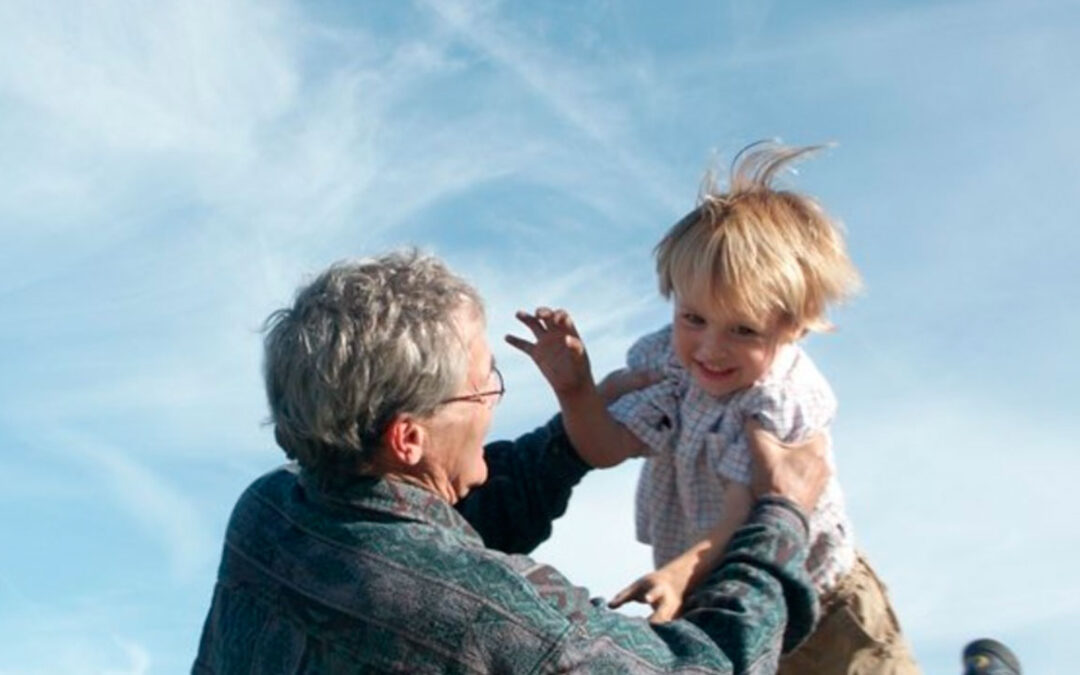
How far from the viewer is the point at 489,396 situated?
4160 millimetres

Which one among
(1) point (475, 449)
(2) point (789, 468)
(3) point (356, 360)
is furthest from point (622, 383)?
(3) point (356, 360)

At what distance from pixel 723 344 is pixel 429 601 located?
1456 mm

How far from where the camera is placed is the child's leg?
4848 millimetres

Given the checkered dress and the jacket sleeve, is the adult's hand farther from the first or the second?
the jacket sleeve

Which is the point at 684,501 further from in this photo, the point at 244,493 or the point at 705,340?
the point at 244,493

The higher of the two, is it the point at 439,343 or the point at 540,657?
the point at 439,343

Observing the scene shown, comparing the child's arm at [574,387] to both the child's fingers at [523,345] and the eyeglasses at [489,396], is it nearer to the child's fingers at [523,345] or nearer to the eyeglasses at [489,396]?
the child's fingers at [523,345]

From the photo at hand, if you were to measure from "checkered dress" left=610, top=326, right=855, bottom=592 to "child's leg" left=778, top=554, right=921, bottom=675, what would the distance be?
0.08 m

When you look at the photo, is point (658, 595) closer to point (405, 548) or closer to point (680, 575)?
point (680, 575)

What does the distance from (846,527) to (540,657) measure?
5.46ft

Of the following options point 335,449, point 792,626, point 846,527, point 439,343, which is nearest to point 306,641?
point 335,449

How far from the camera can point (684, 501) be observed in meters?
4.98

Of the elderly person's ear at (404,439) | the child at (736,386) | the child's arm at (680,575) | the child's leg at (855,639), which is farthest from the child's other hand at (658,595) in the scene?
the child's leg at (855,639)

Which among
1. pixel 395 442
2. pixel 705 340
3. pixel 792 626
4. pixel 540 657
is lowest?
pixel 540 657
